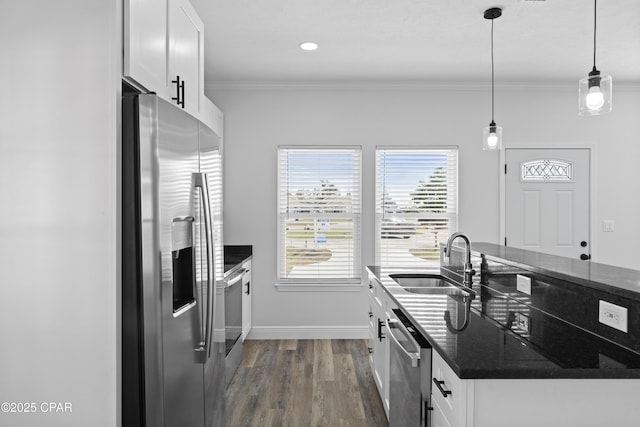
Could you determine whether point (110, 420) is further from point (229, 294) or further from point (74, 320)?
point (229, 294)

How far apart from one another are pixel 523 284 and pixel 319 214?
9.19 ft

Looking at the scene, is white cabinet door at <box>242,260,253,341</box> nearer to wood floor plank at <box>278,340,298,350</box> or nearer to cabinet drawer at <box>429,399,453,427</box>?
wood floor plank at <box>278,340,298,350</box>

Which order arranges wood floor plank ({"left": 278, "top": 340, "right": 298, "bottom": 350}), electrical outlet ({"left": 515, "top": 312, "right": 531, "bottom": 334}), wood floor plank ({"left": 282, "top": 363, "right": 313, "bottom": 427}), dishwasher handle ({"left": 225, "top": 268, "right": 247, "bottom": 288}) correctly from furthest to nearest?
wood floor plank ({"left": 278, "top": 340, "right": 298, "bottom": 350})
dishwasher handle ({"left": 225, "top": 268, "right": 247, "bottom": 288})
wood floor plank ({"left": 282, "top": 363, "right": 313, "bottom": 427})
electrical outlet ({"left": 515, "top": 312, "right": 531, "bottom": 334})

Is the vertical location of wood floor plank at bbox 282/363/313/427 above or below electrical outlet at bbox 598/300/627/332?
below

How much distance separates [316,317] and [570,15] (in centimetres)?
345

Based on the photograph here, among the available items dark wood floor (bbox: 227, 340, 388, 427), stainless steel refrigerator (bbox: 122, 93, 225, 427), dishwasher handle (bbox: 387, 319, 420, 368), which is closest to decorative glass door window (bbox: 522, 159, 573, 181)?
dark wood floor (bbox: 227, 340, 388, 427)

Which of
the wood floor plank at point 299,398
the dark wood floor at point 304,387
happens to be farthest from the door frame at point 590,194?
the wood floor plank at point 299,398

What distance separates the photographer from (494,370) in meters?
1.33

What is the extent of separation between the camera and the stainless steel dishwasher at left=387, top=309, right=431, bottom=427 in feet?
5.60

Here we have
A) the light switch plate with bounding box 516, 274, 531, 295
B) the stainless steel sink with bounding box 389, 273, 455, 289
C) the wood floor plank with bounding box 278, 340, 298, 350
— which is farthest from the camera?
the wood floor plank with bounding box 278, 340, 298, 350

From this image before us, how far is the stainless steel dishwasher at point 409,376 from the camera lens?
1708 mm

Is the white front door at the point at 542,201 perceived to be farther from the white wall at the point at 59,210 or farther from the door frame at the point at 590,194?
the white wall at the point at 59,210

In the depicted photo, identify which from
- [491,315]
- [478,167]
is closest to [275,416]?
[491,315]

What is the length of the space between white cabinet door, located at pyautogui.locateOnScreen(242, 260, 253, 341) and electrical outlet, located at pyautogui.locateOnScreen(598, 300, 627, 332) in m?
3.05
